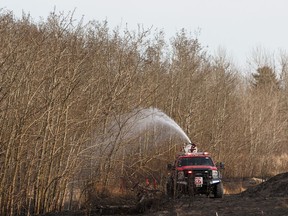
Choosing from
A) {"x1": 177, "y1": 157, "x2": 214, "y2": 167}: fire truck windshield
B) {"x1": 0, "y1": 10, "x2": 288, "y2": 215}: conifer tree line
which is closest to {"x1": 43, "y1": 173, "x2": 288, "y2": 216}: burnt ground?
{"x1": 0, "y1": 10, "x2": 288, "y2": 215}: conifer tree line

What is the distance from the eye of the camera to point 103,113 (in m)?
16.9

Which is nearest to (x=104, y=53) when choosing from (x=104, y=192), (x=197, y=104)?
(x=104, y=192)

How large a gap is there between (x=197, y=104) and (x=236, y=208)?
66.1ft

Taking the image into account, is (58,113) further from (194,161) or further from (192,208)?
(194,161)

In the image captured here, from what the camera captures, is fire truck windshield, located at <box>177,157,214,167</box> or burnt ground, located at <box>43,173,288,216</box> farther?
fire truck windshield, located at <box>177,157,214,167</box>

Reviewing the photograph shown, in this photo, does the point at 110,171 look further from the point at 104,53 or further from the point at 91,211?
the point at 104,53

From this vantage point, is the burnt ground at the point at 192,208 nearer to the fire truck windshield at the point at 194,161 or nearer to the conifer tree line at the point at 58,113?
the conifer tree line at the point at 58,113

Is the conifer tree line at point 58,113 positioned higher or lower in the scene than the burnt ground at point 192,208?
higher

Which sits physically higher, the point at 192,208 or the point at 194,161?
the point at 194,161

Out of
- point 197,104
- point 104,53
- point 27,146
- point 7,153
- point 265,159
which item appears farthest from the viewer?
point 265,159

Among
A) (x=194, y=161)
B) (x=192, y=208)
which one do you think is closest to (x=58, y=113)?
(x=192, y=208)

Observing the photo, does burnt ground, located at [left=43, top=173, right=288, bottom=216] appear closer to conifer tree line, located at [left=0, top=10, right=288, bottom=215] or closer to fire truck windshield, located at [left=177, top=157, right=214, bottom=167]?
conifer tree line, located at [left=0, top=10, right=288, bottom=215]

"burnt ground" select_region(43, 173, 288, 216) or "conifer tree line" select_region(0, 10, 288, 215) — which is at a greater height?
"conifer tree line" select_region(0, 10, 288, 215)

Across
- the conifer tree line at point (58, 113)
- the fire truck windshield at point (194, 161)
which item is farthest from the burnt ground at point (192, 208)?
the fire truck windshield at point (194, 161)
